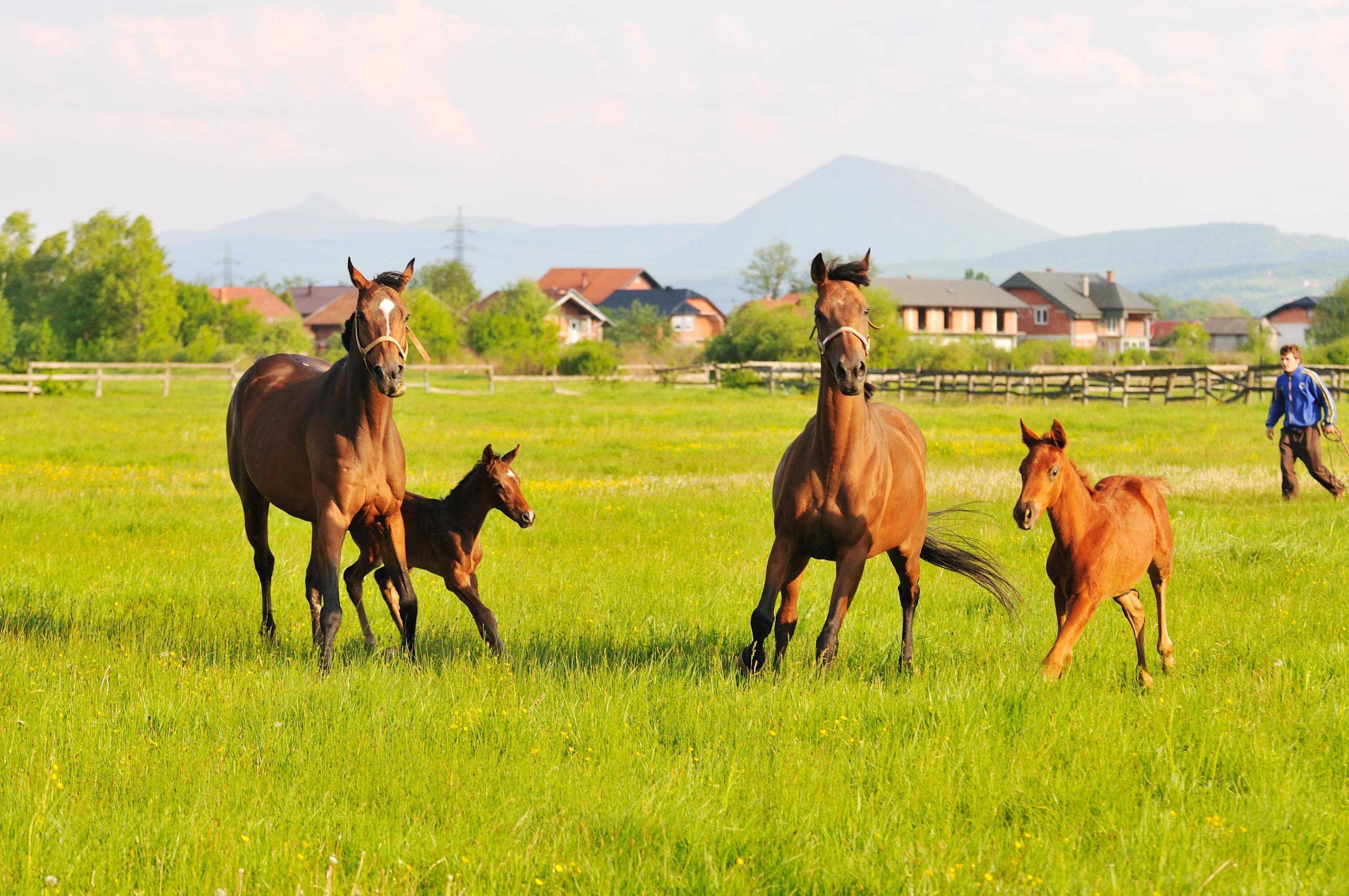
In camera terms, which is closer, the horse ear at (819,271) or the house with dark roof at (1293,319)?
the horse ear at (819,271)

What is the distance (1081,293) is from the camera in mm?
129875

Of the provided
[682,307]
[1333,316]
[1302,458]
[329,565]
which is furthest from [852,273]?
[682,307]

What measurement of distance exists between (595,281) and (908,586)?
160 meters

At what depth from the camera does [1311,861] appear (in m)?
4.24

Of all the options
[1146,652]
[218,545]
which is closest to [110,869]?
[1146,652]

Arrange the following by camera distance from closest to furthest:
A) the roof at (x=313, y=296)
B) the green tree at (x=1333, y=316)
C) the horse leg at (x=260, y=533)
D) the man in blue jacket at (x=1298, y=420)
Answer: the horse leg at (x=260, y=533) < the man in blue jacket at (x=1298, y=420) < the green tree at (x=1333, y=316) < the roof at (x=313, y=296)

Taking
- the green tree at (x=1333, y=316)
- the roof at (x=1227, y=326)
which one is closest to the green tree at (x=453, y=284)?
the green tree at (x=1333, y=316)

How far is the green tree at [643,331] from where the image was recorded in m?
96.1

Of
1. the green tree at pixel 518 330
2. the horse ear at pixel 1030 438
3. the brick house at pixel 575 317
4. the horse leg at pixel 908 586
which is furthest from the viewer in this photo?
the brick house at pixel 575 317

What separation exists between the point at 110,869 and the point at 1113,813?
3.83 m

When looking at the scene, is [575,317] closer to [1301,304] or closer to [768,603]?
[1301,304]

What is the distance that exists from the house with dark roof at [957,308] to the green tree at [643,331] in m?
24.7

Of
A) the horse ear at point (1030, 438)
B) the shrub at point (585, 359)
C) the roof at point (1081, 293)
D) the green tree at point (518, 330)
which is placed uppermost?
the roof at point (1081, 293)

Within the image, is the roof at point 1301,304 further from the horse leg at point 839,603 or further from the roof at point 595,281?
the horse leg at point 839,603
